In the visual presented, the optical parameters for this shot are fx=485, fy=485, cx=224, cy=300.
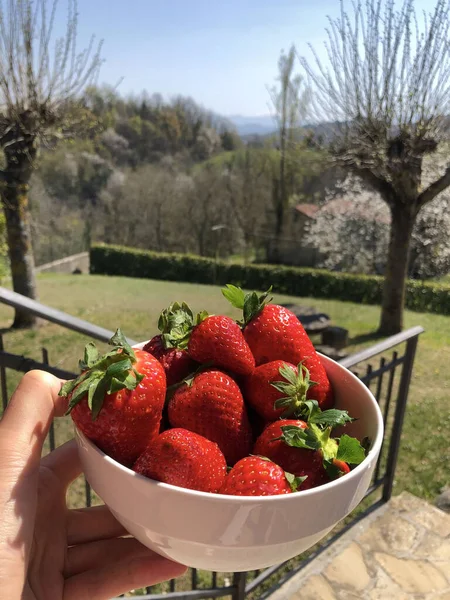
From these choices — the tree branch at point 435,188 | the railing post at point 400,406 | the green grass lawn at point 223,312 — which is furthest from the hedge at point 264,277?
the railing post at point 400,406

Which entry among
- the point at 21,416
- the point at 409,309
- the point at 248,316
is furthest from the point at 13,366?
the point at 409,309

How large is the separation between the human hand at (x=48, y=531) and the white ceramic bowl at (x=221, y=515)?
18 centimetres

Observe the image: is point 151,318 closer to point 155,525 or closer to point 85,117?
point 85,117

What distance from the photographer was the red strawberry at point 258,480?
0.66 metres

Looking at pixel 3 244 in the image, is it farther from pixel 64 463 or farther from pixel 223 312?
pixel 64 463

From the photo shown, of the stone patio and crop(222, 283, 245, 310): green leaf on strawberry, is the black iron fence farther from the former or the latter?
crop(222, 283, 245, 310): green leaf on strawberry

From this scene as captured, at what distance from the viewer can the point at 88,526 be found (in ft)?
3.59

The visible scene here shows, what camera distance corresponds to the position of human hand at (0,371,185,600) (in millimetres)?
789

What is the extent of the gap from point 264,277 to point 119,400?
42.3ft

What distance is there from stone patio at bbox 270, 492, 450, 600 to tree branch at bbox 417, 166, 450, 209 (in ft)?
15.7

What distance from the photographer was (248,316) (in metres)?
0.97

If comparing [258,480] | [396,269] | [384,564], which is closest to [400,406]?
[384,564]

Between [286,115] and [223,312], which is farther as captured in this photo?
[286,115]

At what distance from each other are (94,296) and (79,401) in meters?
10.7
